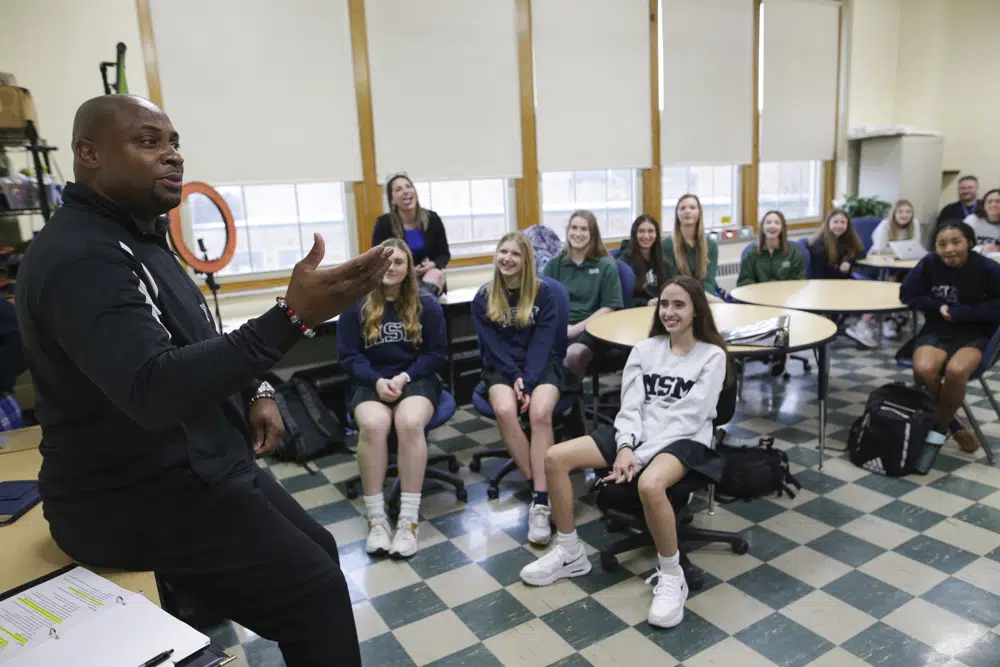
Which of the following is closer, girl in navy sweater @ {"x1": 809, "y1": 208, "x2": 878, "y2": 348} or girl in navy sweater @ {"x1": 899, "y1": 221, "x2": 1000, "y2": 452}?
girl in navy sweater @ {"x1": 899, "y1": 221, "x2": 1000, "y2": 452}

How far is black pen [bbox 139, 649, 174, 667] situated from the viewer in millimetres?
1000

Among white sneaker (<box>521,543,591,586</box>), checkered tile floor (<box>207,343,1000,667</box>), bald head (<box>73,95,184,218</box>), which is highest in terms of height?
bald head (<box>73,95,184,218</box>)

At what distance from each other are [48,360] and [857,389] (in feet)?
15.6

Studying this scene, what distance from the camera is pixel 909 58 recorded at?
792 centimetres

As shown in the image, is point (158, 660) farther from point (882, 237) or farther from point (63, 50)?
point (882, 237)

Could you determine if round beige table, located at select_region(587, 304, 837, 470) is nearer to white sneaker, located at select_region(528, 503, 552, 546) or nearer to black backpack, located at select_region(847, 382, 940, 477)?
black backpack, located at select_region(847, 382, 940, 477)

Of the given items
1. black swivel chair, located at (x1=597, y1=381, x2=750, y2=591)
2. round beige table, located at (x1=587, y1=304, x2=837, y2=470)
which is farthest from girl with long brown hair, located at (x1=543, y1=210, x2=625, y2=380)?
black swivel chair, located at (x1=597, y1=381, x2=750, y2=591)

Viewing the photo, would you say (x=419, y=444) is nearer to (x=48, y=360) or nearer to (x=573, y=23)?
(x=48, y=360)

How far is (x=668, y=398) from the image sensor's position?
2.51 meters

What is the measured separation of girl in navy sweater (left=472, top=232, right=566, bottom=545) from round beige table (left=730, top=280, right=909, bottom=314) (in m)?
1.51

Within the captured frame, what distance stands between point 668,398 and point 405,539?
1221mm

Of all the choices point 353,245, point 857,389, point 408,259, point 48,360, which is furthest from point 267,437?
point 857,389

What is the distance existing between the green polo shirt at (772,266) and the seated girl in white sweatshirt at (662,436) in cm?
282

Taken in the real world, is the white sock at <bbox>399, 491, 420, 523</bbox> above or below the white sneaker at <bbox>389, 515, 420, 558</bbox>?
above
